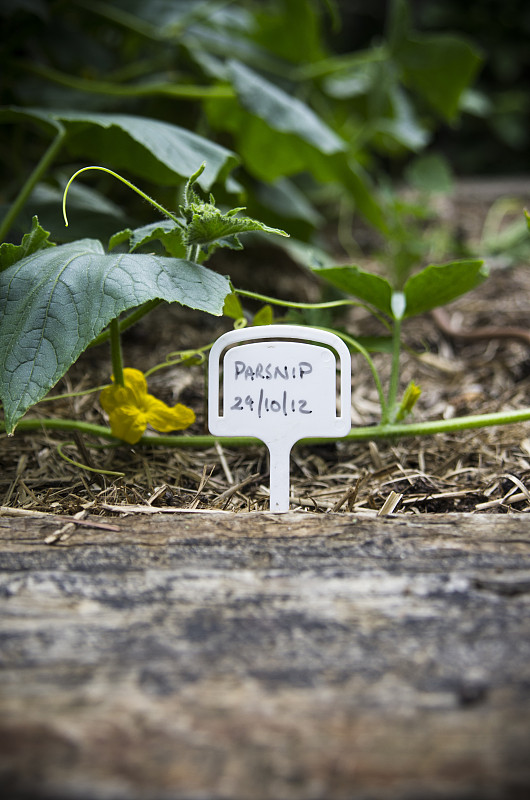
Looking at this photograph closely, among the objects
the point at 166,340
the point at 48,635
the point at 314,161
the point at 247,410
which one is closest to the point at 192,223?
the point at 247,410

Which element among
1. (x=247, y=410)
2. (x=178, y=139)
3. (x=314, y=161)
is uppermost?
(x=314, y=161)

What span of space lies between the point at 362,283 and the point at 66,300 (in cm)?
38

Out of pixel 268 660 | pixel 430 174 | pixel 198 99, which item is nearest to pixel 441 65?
pixel 430 174

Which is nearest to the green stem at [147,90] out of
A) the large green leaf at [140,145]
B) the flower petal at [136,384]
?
the large green leaf at [140,145]

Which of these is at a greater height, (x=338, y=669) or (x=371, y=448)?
(x=371, y=448)

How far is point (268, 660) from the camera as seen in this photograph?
0.45 metres

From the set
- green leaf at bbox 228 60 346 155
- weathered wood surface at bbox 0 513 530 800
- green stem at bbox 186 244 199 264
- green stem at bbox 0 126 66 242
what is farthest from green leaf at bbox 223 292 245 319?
green leaf at bbox 228 60 346 155

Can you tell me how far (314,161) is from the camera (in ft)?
4.78

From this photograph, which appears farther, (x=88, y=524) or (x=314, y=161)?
(x=314, y=161)

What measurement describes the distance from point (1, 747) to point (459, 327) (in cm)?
128

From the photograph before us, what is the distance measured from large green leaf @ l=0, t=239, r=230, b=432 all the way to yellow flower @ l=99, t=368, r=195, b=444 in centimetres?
13

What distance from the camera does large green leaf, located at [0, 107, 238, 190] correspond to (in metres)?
0.93

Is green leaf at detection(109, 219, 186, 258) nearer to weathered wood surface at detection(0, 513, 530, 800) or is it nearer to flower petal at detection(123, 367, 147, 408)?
flower petal at detection(123, 367, 147, 408)

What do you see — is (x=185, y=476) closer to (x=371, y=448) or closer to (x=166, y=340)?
(x=371, y=448)
